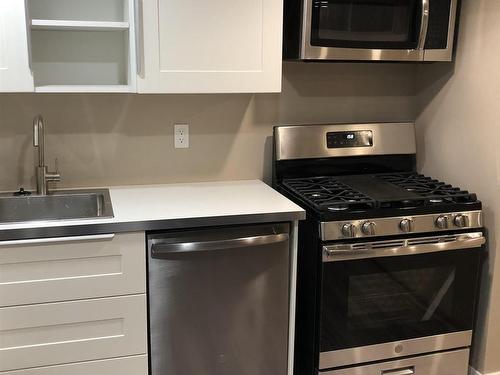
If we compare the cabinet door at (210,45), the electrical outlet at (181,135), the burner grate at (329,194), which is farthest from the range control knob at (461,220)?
the electrical outlet at (181,135)

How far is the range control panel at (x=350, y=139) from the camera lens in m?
2.65

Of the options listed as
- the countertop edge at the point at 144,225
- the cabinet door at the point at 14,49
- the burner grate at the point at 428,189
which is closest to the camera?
the countertop edge at the point at 144,225

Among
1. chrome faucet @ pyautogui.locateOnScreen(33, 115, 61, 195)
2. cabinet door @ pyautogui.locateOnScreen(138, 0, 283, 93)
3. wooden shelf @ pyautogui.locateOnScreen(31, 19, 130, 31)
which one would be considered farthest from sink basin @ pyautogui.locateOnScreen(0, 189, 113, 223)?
wooden shelf @ pyautogui.locateOnScreen(31, 19, 130, 31)

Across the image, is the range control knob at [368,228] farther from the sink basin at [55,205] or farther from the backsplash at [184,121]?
the sink basin at [55,205]

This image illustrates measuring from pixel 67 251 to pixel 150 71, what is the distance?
0.73m

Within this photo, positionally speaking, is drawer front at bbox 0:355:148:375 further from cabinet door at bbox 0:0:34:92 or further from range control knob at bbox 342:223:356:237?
cabinet door at bbox 0:0:34:92

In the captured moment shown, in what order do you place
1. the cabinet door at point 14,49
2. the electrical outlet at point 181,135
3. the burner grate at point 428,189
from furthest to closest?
the electrical outlet at point 181,135 < the burner grate at point 428,189 < the cabinet door at point 14,49

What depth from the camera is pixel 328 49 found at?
234 centimetres

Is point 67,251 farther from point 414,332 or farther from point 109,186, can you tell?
point 414,332

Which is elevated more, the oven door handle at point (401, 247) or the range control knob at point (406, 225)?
the range control knob at point (406, 225)

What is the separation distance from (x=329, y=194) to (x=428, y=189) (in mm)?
454

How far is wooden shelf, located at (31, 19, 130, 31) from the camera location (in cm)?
205

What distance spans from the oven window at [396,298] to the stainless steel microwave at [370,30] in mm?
865

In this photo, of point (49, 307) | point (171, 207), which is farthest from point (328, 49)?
point (49, 307)
